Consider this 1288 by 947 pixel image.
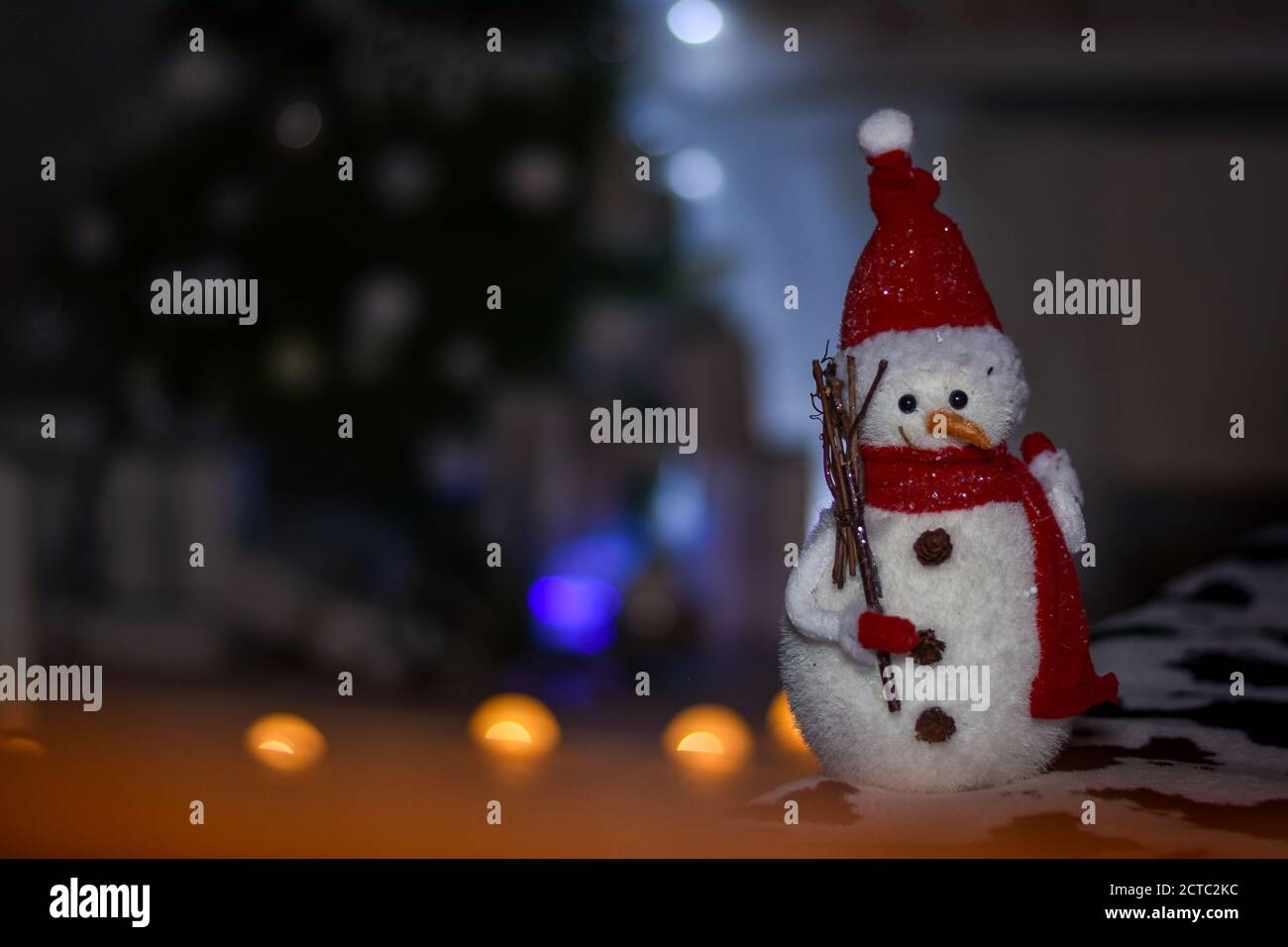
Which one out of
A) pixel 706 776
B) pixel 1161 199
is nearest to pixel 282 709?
pixel 706 776

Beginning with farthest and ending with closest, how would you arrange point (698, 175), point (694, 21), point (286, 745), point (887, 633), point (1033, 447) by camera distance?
1. point (698, 175)
2. point (694, 21)
3. point (286, 745)
4. point (1033, 447)
5. point (887, 633)

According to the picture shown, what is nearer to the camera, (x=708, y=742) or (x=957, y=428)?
(x=957, y=428)

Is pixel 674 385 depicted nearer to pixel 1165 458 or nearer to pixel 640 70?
pixel 640 70

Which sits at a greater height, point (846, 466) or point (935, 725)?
point (846, 466)

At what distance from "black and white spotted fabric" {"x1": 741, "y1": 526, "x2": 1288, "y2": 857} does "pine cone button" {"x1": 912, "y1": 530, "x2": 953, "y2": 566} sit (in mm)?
181

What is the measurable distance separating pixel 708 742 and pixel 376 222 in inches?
32.1

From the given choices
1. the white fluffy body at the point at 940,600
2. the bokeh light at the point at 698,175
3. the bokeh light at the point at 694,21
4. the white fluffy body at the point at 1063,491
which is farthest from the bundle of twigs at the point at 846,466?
the bokeh light at the point at 694,21

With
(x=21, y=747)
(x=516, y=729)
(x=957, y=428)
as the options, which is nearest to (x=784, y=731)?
(x=516, y=729)

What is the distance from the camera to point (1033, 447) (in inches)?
41.0

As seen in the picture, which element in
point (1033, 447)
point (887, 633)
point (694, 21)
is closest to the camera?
point (887, 633)

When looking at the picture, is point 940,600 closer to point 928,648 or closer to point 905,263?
point 928,648

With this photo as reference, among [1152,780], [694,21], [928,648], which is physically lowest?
[1152,780]

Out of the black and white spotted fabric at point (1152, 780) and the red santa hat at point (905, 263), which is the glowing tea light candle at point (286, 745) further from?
the red santa hat at point (905, 263)
